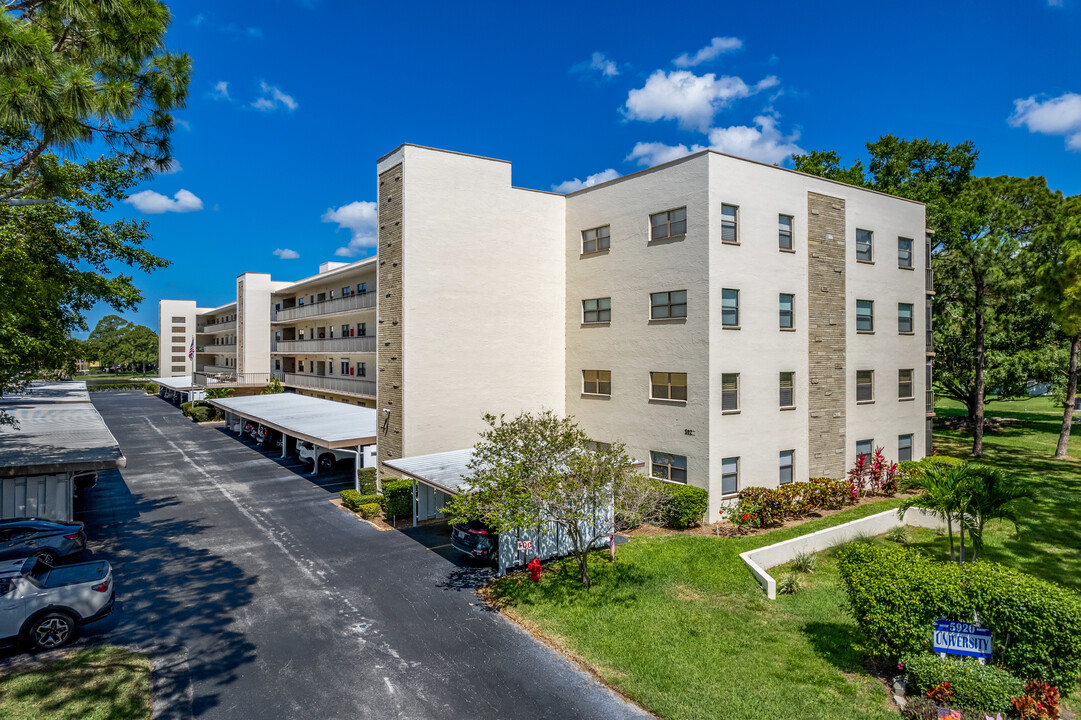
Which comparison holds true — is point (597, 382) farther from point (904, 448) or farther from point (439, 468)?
point (904, 448)

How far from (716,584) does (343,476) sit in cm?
2067

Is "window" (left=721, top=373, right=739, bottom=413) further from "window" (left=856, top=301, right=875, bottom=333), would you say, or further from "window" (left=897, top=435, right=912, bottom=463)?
"window" (left=897, top=435, right=912, bottom=463)

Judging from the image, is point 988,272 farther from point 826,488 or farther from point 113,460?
point 113,460

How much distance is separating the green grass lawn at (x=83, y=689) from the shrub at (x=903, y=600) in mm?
12868

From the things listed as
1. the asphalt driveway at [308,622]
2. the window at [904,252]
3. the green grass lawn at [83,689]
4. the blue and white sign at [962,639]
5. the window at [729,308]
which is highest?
the window at [904,252]

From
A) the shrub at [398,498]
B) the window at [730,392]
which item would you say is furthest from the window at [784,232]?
the shrub at [398,498]

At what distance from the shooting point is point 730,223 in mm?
21234

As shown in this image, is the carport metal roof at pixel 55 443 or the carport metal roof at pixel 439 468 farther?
the carport metal roof at pixel 439 468

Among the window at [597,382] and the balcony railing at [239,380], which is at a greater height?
the window at [597,382]

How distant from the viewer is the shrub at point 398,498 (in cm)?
2048

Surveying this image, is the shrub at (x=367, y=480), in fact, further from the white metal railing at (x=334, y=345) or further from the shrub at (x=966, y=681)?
the shrub at (x=966, y=681)

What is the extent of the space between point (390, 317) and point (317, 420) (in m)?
9.58

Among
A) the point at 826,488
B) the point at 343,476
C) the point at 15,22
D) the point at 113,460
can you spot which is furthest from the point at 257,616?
the point at 826,488

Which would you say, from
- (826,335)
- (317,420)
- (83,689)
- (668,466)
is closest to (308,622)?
(83,689)
